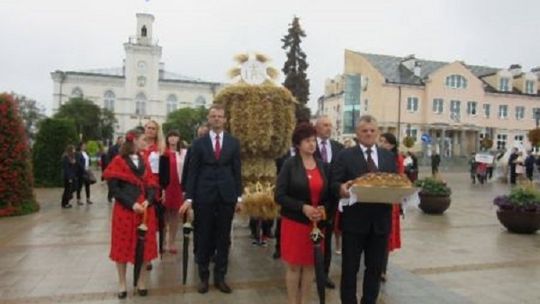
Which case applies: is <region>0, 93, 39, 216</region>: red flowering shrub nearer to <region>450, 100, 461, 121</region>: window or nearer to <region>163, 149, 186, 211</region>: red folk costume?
<region>163, 149, 186, 211</region>: red folk costume

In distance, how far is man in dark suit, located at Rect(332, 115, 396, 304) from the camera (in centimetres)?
487

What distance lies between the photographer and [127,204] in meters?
Answer: 5.79

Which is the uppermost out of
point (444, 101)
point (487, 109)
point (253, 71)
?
point (444, 101)

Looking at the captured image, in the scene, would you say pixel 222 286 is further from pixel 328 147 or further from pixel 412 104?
pixel 412 104

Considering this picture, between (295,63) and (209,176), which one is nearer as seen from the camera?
(209,176)

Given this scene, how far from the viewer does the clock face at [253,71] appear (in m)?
8.49

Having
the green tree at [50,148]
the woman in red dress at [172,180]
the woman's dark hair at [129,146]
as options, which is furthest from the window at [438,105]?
the woman's dark hair at [129,146]

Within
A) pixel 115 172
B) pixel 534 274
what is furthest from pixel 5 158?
pixel 534 274

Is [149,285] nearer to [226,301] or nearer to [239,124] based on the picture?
[226,301]

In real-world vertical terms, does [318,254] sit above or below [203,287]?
above

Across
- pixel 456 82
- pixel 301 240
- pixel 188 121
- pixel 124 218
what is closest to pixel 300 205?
pixel 301 240

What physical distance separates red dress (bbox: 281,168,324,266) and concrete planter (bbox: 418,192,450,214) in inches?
367

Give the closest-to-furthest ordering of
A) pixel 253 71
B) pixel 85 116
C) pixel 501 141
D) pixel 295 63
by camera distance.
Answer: pixel 253 71
pixel 295 63
pixel 501 141
pixel 85 116

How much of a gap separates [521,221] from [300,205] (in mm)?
7804
